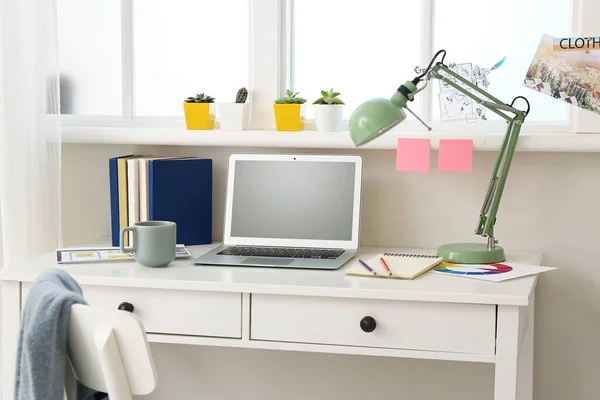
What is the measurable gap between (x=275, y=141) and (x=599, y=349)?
38.6 inches

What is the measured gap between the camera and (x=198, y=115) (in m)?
2.31


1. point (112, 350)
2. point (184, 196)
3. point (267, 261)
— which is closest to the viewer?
point (112, 350)

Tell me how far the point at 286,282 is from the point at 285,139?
54 centimetres

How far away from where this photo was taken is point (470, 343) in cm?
173

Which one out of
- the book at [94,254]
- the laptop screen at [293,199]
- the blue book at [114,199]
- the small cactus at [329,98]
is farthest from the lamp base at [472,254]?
the blue book at [114,199]

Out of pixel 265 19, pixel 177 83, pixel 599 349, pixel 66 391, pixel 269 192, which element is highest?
pixel 265 19

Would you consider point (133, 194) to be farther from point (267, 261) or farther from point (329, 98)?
point (329, 98)

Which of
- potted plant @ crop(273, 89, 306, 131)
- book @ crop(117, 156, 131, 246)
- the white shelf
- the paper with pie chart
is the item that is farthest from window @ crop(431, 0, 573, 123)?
book @ crop(117, 156, 131, 246)

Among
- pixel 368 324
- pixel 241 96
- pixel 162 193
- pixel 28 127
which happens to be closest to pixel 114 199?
pixel 162 193

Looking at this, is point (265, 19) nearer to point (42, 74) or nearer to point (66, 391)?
point (42, 74)

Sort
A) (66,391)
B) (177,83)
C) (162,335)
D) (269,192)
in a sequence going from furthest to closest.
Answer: (177,83)
(269,192)
(162,335)
(66,391)

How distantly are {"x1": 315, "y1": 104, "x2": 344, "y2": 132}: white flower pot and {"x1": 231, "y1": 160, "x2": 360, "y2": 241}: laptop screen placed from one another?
4.7 inches

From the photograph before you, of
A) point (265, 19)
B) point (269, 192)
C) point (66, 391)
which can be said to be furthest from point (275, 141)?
point (66, 391)

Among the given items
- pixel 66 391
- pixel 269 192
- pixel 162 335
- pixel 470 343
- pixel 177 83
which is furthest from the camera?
pixel 177 83
